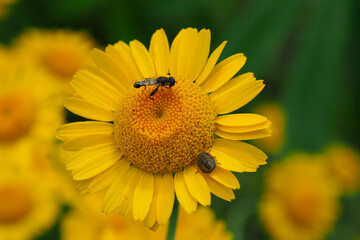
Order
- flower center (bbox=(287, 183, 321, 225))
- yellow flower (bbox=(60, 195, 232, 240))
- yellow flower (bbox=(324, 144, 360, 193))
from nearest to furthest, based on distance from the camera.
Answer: yellow flower (bbox=(60, 195, 232, 240))
flower center (bbox=(287, 183, 321, 225))
yellow flower (bbox=(324, 144, 360, 193))

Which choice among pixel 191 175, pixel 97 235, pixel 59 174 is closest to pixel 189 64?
pixel 191 175

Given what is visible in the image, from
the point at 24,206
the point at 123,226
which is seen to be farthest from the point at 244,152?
the point at 24,206

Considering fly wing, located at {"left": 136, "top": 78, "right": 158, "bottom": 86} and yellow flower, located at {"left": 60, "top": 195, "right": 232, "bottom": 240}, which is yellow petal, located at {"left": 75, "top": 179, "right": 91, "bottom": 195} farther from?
yellow flower, located at {"left": 60, "top": 195, "right": 232, "bottom": 240}

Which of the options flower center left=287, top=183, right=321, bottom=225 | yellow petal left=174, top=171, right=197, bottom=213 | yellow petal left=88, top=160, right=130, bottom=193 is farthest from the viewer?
flower center left=287, top=183, right=321, bottom=225

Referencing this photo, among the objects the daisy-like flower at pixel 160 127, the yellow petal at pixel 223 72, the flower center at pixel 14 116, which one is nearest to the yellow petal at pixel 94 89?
the daisy-like flower at pixel 160 127

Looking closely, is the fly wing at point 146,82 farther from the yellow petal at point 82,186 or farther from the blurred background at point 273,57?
the blurred background at point 273,57

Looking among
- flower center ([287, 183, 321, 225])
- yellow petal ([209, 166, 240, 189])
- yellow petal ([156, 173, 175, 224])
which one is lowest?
flower center ([287, 183, 321, 225])

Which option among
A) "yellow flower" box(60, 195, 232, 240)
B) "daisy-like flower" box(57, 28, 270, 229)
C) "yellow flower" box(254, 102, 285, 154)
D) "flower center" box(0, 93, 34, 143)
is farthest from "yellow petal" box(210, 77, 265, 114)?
"yellow flower" box(254, 102, 285, 154)
